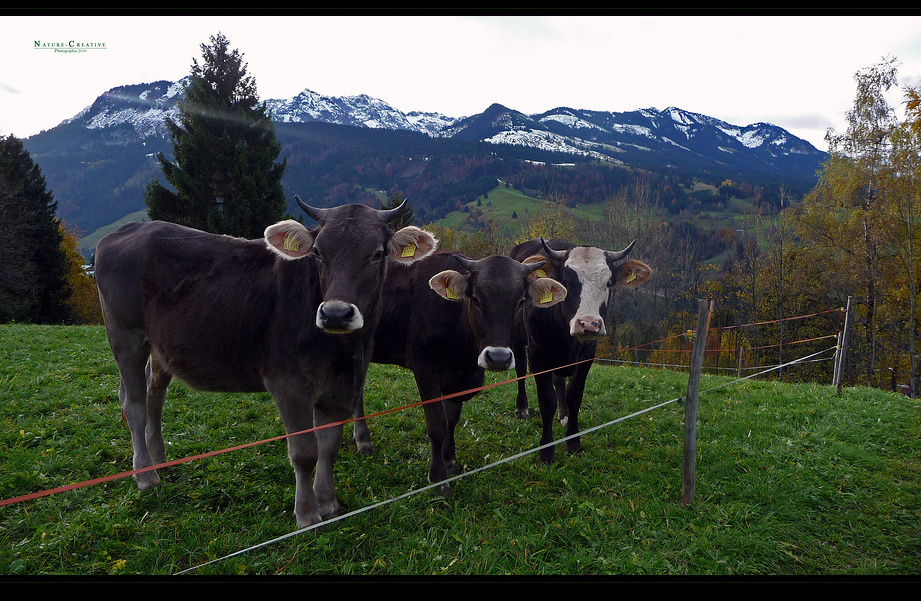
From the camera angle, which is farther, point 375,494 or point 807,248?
point 807,248

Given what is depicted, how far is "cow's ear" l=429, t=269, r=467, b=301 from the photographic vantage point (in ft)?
17.5

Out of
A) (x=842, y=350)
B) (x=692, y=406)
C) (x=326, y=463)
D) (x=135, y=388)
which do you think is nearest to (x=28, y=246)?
(x=135, y=388)

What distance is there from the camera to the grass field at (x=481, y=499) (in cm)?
380

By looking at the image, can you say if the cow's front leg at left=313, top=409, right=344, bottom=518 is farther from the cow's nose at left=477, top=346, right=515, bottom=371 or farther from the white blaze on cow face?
the white blaze on cow face

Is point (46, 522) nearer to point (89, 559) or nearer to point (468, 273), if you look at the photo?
point (89, 559)

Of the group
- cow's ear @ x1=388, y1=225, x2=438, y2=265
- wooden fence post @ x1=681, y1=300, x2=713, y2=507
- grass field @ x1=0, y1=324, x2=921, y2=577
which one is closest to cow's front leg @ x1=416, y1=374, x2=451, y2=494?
grass field @ x1=0, y1=324, x2=921, y2=577

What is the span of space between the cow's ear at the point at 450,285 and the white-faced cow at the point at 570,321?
1.49 m

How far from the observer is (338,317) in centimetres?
372

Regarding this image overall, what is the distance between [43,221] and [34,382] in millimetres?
39300

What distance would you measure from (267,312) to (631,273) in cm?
534

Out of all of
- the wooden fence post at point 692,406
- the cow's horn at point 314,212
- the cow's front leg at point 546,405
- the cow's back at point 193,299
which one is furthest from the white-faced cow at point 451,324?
the cow's back at point 193,299

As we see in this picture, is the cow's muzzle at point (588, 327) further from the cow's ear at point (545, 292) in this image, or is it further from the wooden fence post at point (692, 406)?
the wooden fence post at point (692, 406)

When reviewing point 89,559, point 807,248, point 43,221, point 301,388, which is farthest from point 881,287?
point 43,221

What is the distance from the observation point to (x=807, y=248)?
30.0 meters
